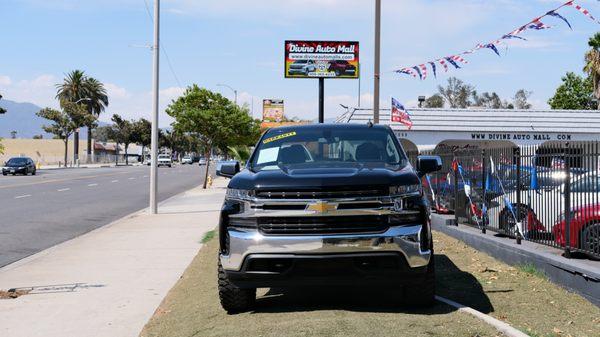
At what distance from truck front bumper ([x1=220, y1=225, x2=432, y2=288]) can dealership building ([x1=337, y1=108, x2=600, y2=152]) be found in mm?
29567

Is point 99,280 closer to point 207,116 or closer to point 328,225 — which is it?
point 328,225

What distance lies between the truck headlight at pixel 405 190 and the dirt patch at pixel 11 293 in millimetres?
4853

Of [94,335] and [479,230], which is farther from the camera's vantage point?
[479,230]

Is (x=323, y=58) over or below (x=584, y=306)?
over

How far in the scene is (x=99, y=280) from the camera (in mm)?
8891

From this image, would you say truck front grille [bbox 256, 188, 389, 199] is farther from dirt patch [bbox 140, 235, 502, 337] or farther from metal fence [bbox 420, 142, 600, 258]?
metal fence [bbox 420, 142, 600, 258]

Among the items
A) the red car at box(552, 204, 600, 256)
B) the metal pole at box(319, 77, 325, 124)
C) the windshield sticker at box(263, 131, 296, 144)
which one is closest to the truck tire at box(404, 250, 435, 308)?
the windshield sticker at box(263, 131, 296, 144)

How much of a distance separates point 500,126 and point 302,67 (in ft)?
44.5

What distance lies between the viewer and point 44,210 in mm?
19719

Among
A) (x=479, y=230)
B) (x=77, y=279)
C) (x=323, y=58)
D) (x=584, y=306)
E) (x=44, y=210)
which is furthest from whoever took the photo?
(x=323, y=58)

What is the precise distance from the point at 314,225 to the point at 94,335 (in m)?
2.33

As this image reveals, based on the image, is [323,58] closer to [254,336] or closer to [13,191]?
[13,191]

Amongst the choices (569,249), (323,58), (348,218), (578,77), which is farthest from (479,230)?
(578,77)

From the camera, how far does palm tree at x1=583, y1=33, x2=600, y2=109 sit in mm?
42750
